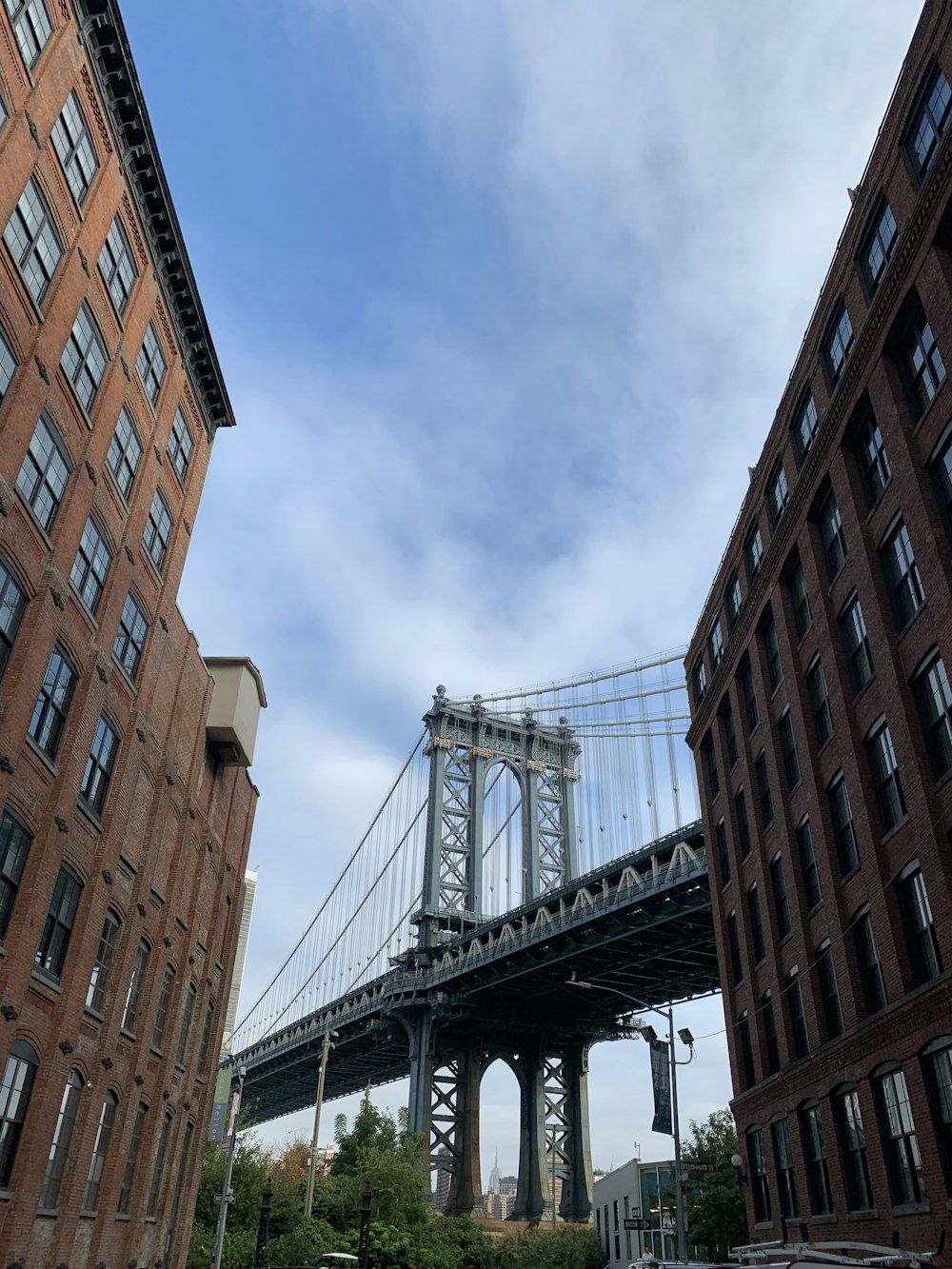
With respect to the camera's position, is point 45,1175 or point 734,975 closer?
point 45,1175

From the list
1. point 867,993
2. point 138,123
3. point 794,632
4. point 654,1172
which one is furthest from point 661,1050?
point 138,123

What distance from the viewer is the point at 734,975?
34.7 meters

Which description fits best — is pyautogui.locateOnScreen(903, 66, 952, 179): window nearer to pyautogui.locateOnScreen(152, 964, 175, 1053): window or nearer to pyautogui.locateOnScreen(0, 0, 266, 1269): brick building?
pyautogui.locateOnScreen(0, 0, 266, 1269): brick building

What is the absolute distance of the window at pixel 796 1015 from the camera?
2788 centimetres

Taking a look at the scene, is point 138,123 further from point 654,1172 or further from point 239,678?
point 654,1172

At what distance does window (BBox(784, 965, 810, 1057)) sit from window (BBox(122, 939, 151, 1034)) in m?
16.8

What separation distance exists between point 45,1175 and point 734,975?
21511 mm

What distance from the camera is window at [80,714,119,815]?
23.9 meters

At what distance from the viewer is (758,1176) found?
101 ft

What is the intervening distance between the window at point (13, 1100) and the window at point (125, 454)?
1298 cm

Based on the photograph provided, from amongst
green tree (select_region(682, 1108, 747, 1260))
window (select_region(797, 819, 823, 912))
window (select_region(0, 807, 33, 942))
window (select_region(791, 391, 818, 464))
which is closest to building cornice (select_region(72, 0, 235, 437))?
window (select_region(0, 807, 33, 942))

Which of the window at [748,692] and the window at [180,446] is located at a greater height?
the window at [180,446]

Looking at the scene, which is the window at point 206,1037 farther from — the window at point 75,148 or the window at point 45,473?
the window at point 75,148

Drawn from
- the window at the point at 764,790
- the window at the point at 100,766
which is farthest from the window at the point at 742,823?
the window at the point at 100,766
